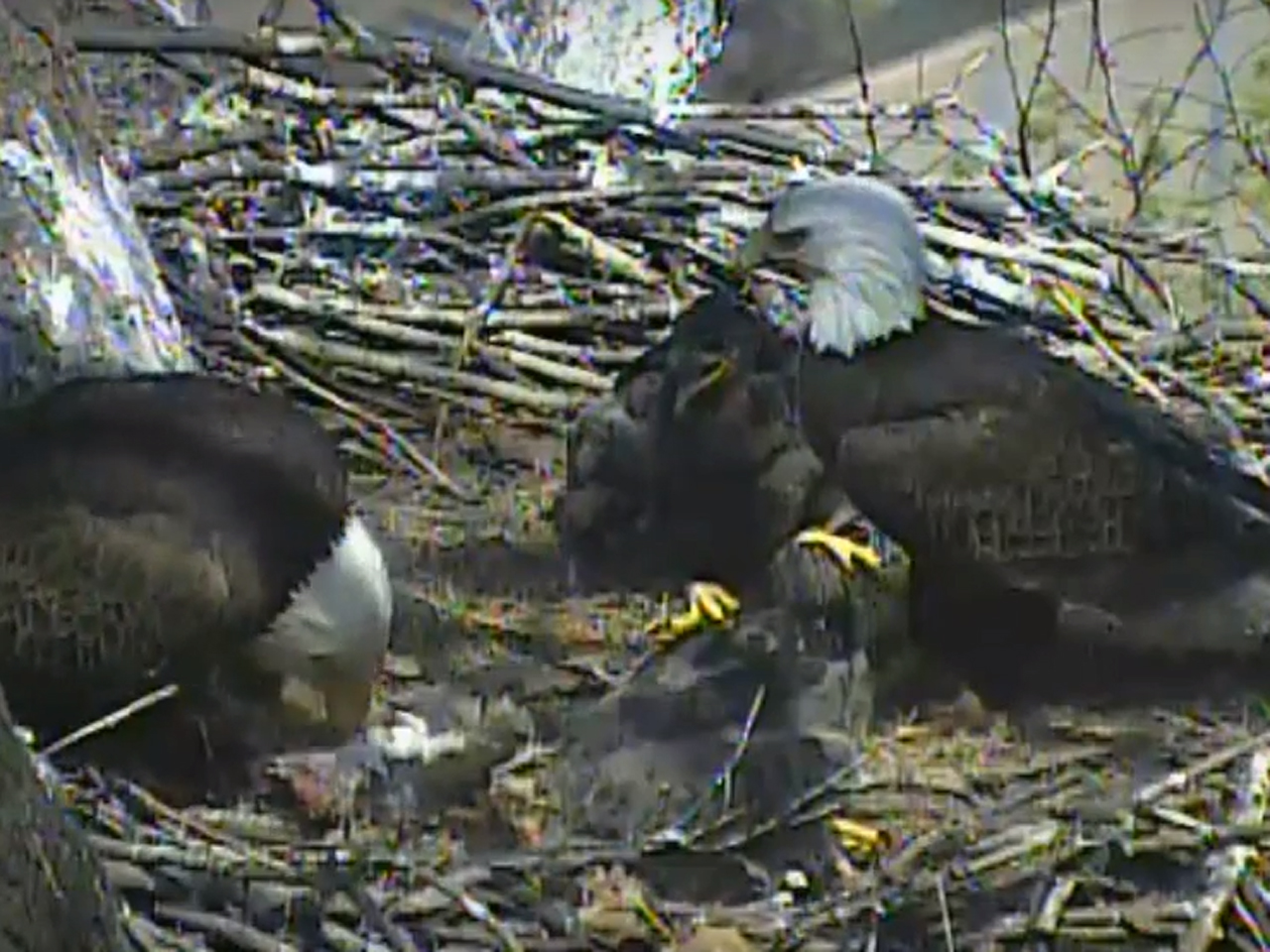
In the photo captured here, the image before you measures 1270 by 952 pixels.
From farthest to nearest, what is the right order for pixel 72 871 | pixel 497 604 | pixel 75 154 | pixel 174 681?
pixel 75 154 < pixel 497 604 < pixel 174 681 < pixel 72 871

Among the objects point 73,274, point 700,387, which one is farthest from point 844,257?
point 73,274

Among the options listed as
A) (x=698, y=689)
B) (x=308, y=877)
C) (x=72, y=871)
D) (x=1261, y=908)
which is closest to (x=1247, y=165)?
(x=698, y=689)

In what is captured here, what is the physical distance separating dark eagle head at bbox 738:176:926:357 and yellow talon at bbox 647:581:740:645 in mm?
431

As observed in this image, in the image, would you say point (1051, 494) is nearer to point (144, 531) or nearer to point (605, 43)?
point (144, 531)

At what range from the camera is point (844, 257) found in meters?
3.19

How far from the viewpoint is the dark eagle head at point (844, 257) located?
10.4ft

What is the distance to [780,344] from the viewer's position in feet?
10.3

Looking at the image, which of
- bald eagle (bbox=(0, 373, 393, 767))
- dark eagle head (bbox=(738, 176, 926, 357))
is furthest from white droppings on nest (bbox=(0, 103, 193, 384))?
dark eagle head (bbox=(738, 176, 926, 357))

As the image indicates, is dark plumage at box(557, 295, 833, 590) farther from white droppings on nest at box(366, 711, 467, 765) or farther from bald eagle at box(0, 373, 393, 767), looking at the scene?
white droppings on nest at box(366, 711, 467, 765)

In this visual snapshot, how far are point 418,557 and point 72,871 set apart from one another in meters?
1.38

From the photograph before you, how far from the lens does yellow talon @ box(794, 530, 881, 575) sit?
2945mm

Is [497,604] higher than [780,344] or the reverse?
the reverse

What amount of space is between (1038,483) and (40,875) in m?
1.64

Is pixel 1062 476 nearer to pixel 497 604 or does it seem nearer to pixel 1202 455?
pixel 1202 455
